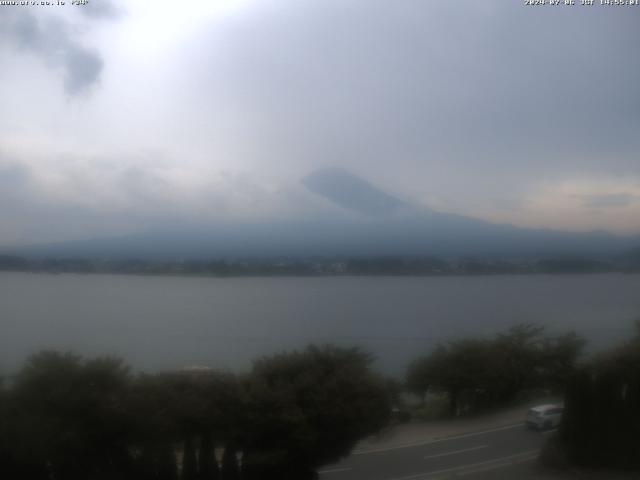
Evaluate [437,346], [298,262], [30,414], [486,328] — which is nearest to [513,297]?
[486,328]

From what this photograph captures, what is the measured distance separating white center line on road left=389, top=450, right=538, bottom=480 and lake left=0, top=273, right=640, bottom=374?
4.97 ft

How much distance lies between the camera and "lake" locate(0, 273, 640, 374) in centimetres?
821

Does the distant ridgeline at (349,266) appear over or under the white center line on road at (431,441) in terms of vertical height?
over

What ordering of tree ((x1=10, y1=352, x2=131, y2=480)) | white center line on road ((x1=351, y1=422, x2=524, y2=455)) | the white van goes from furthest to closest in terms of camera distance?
the white van < white center line on road ((x1=351, y1=422, x2=524, y2=455)) < tree ((x1=10, y1=352, x2=131, y2=480))

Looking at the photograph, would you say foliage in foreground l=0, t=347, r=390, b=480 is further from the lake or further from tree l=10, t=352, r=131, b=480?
the lake

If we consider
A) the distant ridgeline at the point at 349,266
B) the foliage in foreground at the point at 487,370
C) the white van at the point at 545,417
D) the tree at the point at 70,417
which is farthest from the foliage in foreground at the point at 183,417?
the white van at the point at 545,417

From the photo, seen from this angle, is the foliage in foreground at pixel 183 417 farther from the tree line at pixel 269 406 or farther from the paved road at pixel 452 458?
the paved road at pixel 452 458

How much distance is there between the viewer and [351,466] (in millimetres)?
8031

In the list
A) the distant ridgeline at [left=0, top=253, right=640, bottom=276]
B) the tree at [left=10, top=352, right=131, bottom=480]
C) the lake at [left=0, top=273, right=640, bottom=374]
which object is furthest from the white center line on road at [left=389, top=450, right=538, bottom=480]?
the tree at [left=10, top=352, right=131, bottom=480]

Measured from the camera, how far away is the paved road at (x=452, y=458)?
7812mm

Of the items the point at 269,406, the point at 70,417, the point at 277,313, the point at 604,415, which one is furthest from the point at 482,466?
the point at 70,417

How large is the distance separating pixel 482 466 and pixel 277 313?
3.65 metres

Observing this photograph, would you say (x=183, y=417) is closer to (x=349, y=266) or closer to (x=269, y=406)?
(x=269, y=406)

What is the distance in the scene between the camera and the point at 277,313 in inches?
359
